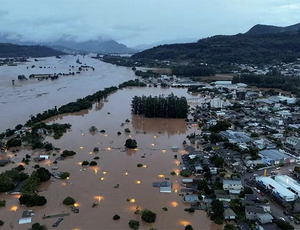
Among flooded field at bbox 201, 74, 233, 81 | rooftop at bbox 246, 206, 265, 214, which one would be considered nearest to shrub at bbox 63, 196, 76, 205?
rooftop at bbox 246, 206, 265, 214

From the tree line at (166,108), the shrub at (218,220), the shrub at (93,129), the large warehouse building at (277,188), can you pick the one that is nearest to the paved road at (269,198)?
the large warehouse building at (277,188)

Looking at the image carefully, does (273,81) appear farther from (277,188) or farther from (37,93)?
(277,188)

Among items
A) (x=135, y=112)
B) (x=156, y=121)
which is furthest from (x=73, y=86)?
(x=156, y=121)

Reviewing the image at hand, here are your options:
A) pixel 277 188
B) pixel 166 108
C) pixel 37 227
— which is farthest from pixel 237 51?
pixel 37 227

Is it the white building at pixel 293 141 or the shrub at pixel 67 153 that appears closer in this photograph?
the shrub at pixel 67 153

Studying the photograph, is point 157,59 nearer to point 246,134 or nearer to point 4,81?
point 4,81

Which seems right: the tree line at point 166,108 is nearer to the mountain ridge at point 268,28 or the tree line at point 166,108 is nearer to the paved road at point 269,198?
the paved road at point 269,198

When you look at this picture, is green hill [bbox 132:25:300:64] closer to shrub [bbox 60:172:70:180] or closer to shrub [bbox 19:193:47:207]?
shrub [bbox 60:172:70:180]
